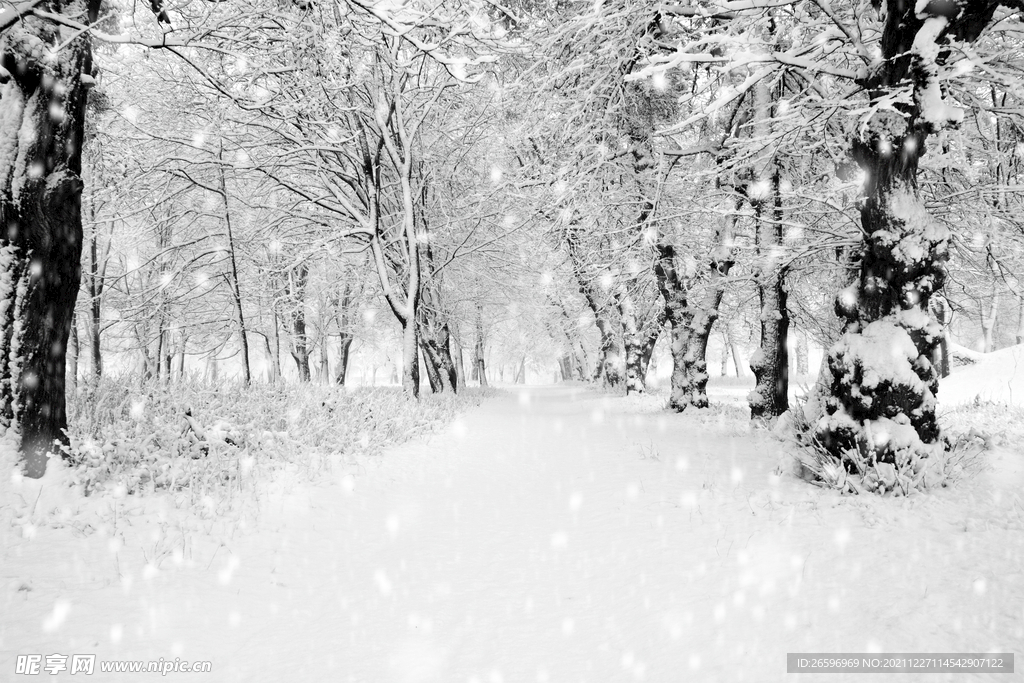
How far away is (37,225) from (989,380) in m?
21.4

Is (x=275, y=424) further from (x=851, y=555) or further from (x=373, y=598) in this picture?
(x=851, y=555)

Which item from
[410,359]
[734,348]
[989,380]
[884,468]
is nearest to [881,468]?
[884,468]

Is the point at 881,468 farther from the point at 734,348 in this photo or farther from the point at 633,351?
the point at 734,348

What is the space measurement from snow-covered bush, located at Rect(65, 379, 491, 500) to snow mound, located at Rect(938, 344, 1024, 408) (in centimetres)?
1451

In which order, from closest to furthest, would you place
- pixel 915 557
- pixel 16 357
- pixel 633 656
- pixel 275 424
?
pixel 633 656, pixel 915 557, pixel 16 357, pixel 275 424

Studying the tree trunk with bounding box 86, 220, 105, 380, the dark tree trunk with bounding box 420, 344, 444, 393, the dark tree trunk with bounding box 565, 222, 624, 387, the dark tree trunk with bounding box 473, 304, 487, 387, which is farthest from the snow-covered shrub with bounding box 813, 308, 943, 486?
the dark tree trunk with bounding box 473, 304, 487, 387

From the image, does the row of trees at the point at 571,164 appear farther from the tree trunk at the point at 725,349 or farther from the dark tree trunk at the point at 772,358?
the tree trunk at the point at 725,349

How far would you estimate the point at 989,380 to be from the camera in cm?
1424

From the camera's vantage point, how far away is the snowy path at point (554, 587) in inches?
106

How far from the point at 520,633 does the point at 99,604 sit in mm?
2692

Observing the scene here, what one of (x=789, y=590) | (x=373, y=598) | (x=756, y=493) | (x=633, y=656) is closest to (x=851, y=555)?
(x=789, y=590)

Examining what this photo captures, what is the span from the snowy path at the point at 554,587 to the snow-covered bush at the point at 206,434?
817 mm

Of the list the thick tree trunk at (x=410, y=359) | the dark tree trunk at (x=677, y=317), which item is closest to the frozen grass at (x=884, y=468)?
the dark tree trunk at (x=677, y=317)

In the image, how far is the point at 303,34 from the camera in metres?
5.24
